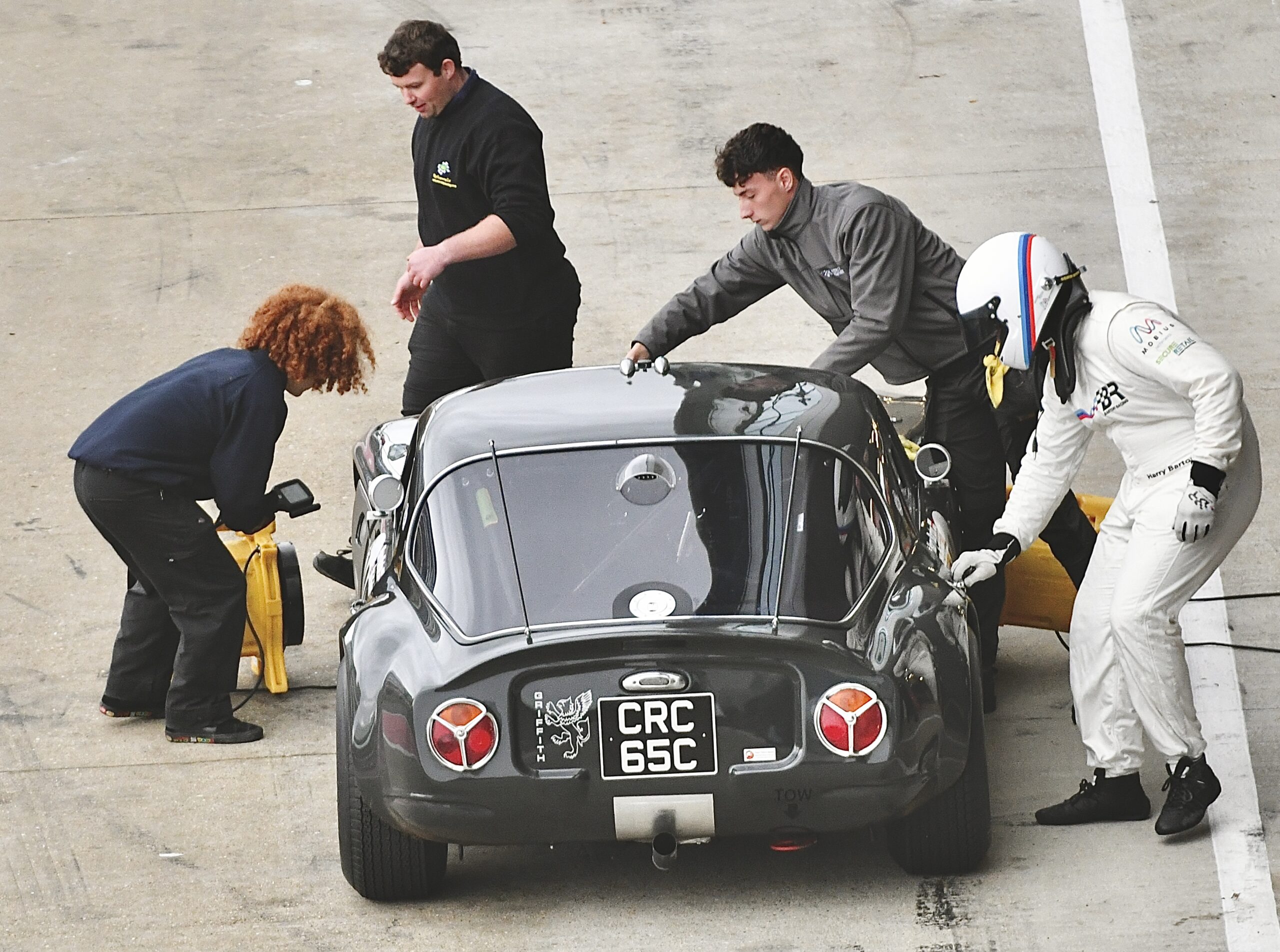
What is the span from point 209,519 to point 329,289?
12.8 feet

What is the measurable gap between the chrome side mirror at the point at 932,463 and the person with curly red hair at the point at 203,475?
1.97 meters

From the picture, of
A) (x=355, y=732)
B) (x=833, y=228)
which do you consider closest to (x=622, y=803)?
(x=355, y=732)

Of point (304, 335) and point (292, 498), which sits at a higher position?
point (304, 335)

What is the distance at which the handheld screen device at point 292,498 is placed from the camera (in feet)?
22.1

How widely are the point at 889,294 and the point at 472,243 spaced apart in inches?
64.5

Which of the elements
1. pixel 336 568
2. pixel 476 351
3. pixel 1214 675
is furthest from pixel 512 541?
pixel 1214 675

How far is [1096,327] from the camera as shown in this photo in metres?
5.68

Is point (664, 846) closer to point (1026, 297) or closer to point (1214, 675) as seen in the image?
point (1026, 297)

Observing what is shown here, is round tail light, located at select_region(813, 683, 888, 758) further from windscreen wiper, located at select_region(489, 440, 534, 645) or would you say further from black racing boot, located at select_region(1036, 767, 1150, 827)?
black racing boot, located at select_region(1036, 767, 1150, 827)

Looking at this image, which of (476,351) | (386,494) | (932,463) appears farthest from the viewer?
(476,351)

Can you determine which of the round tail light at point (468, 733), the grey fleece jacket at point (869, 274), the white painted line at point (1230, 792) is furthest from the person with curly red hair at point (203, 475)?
the white painted line at point (1230, 792)

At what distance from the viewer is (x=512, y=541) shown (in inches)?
217

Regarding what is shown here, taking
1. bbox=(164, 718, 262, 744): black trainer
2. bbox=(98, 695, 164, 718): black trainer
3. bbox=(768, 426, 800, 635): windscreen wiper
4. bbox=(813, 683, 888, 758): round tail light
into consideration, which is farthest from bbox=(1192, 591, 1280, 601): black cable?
bbox=(98, 695, 164, 718): black trainer

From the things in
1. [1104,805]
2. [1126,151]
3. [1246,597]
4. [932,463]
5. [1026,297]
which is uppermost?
[1026,297]
